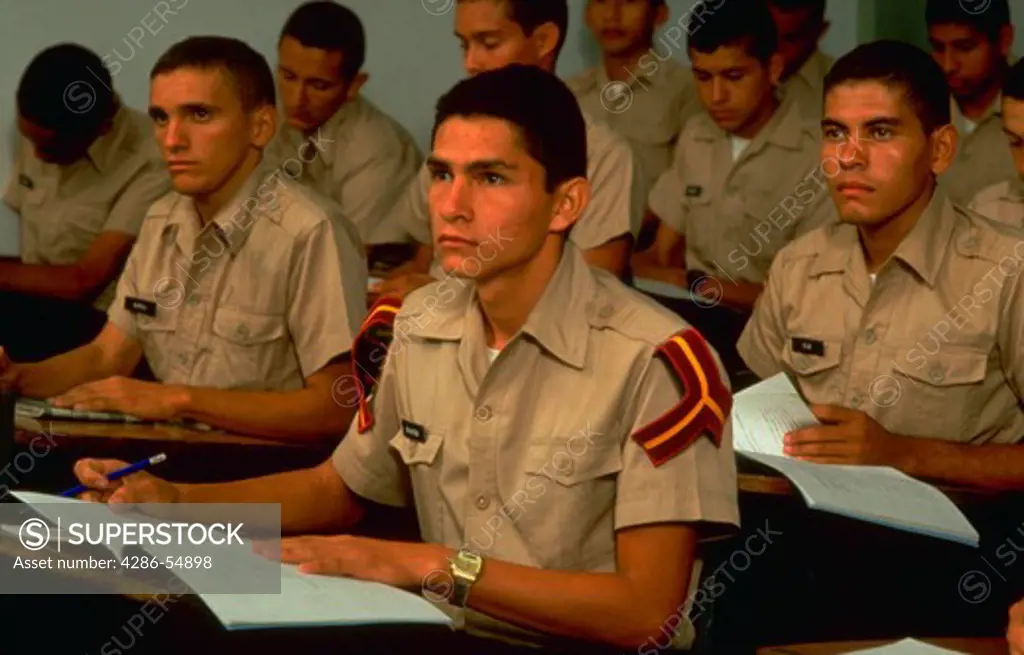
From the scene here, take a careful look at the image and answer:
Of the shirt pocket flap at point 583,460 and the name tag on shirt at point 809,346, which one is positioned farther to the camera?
the name tag on shirt at point 809,346

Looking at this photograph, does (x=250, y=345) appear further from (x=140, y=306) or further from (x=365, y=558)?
(x=365, y=558)

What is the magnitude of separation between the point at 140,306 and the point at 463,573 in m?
1.61

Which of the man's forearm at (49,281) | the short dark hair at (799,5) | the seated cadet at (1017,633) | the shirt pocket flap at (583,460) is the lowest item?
the man's forearm at (49,281)

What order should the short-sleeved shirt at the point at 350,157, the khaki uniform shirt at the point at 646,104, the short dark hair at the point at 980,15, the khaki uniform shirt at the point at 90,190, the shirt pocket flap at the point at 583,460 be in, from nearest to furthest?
the shirt pocket flap at the point at 583,460
the short dark hair at the point at 980,15
the khaki uniform shirt at the point at 90,190
the short-sleeved shirt at the point at 350,157
the khaki uniform shirt at the point at 646,104

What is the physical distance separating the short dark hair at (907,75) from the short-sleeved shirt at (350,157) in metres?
2.12

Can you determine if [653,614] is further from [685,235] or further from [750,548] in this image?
[685,235]

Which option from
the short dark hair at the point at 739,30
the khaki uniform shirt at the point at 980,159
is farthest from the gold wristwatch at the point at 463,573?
the khaki uniform shirt at the point at 980,159

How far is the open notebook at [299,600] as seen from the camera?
166 centimetres

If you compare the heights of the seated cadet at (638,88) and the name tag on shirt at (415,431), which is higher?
the seated cadet at (638,88)

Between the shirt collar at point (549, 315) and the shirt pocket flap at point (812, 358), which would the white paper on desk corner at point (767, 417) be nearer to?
the shirt pocket flap at point (812, 358)

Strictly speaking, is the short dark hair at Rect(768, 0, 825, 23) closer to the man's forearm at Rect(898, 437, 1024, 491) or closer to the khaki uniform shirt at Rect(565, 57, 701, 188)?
the khaki uniform shirt at Rect(565, 57, 701, 188)

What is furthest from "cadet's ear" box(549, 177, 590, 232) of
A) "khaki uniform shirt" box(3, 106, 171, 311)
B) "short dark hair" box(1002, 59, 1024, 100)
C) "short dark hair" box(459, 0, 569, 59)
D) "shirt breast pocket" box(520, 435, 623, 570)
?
"khaki uniform shirt" box(3, 106, 171, 311)

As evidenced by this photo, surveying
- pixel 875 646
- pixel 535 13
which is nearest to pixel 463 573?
pixel 875 646

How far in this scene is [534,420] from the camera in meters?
2.19
